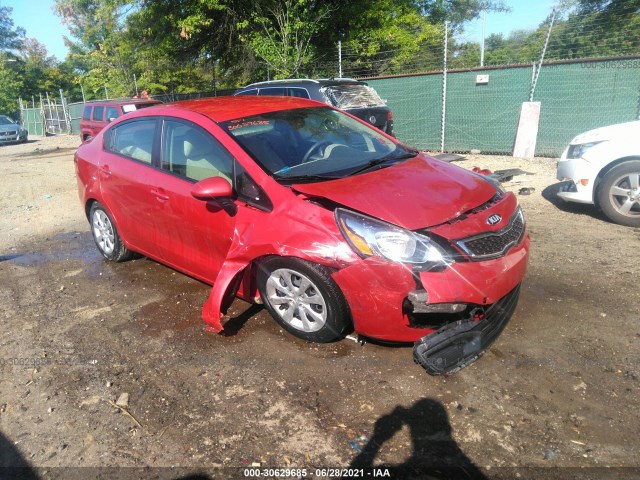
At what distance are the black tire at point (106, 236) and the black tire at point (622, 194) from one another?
210 inches

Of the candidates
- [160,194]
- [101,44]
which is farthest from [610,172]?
[101,44]

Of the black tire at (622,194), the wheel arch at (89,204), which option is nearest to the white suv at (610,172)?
the black tire at (622,194)

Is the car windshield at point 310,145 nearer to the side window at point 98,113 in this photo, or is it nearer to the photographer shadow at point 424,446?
the photographer shadow at point 424,446

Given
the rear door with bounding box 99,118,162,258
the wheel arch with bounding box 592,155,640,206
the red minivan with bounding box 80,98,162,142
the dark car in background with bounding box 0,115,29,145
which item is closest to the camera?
the rear door with bounding box 99,118,162,258

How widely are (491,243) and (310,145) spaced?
161cm

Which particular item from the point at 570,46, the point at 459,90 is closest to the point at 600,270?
the point at 459,90

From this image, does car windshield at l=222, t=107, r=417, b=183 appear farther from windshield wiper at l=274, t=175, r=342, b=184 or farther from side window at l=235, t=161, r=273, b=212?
side window at l=235, t=161, r=273, b=212

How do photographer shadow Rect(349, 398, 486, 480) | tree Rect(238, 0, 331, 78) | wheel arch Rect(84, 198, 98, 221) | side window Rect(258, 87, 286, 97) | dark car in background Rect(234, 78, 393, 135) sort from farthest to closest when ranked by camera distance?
tree Rect(238, 0, 331, 78) < side window Rect(258, 87, 286, 97) < dark car in background Rect(234, 78, 393, 135) < wheel arch Rect(84, 198, 98, 221) < photographer shadow Rect(349, 398, 486, 480)

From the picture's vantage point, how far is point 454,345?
2770 mm

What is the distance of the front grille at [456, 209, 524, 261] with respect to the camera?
293 centimetres

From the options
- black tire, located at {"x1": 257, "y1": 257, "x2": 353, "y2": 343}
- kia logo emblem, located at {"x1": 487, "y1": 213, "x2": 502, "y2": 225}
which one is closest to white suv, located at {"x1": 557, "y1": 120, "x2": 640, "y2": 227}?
kia logo emblem, located at {"x1": 487, "y1": 213, "x2": 502, "y2": 225}

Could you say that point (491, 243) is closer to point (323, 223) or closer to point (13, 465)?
point (323, 223)

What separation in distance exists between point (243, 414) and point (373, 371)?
0.84 metres

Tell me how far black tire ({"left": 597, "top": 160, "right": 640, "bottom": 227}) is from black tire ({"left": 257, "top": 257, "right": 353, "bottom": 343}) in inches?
156
